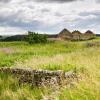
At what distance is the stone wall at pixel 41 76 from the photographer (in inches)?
524

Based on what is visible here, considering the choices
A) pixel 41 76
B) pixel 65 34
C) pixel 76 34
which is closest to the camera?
pixel 41 76

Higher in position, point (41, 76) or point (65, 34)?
point (41, 76)

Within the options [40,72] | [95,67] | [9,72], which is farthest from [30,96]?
[9,72]

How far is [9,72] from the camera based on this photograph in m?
16.7

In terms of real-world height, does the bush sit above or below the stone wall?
below

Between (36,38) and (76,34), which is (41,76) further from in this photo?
(76,34)

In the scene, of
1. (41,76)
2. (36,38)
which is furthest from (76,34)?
(41,76)

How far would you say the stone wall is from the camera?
1330 cm

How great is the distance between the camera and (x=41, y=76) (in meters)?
14.2

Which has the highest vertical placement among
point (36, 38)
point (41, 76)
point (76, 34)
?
point (41, 76)

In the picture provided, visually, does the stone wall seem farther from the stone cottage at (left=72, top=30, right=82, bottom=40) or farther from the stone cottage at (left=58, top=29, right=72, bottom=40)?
the stone cottage at (left=58, top=29, right=72, bottom=40)

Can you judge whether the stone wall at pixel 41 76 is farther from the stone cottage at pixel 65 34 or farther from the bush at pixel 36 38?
the stone cottage at pixel 65 34

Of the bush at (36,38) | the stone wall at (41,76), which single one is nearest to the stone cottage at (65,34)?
the bush at (36,38)

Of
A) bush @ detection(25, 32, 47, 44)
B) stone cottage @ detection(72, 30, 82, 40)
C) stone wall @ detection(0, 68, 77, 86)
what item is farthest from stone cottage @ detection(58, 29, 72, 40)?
stone wall @ detection(0, 68, 77, 86)
